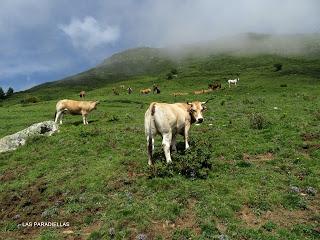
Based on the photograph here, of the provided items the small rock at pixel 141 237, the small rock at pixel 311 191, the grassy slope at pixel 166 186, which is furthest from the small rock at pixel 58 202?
the small rock at pixel 311 191

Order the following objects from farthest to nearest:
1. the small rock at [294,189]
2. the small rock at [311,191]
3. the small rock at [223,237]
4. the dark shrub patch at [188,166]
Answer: the dark shrub patch at [188,166], the small rock at [294,189], the small rock at [311,191], the small rock at [223,237]

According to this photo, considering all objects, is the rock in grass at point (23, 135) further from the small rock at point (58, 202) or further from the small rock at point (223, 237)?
the small rock at point (223, 237)

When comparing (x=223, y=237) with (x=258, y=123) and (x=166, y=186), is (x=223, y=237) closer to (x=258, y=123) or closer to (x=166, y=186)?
(x=166, y=186)

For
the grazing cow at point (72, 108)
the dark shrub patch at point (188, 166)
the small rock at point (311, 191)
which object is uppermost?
the grazing cow at point (72, 108)

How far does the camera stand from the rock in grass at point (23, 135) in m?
29.0

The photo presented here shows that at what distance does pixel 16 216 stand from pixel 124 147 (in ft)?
28.4

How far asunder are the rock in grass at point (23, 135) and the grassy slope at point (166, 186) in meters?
1.10

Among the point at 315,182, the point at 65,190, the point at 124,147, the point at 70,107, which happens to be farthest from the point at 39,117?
the point at 315,182

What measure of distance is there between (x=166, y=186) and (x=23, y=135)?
15344 millimetres

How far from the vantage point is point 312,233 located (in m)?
14.6

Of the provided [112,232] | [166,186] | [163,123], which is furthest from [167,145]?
[112,232]

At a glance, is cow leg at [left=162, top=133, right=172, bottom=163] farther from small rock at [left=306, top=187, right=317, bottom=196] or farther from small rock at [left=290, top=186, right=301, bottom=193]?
small rock at [left=306, top=187, right=317, bottom=196]

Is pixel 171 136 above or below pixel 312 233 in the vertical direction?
above

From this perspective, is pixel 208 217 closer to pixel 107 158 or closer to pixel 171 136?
pixel 171 136
